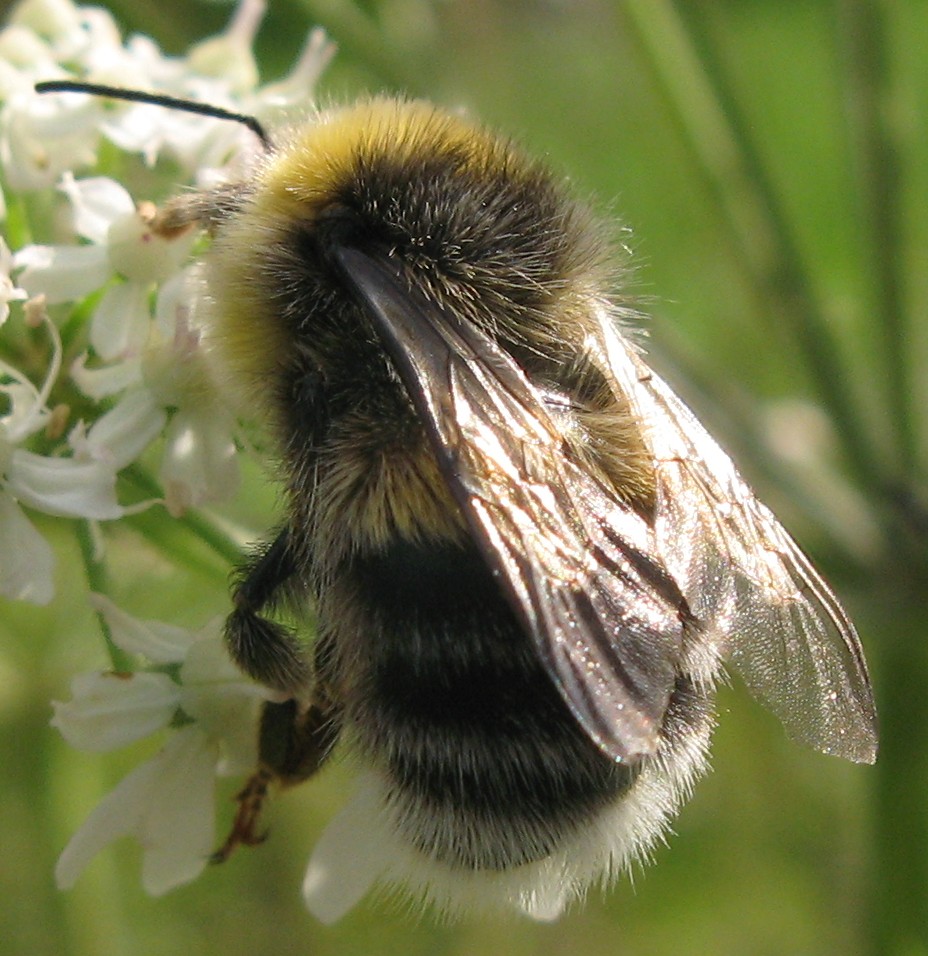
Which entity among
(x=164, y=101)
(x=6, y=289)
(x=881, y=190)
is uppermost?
(x=881, y=190)

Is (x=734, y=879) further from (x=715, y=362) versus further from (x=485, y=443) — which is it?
(x=485, y=443)

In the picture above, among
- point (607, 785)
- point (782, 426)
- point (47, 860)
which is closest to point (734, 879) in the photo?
point (782, 426)

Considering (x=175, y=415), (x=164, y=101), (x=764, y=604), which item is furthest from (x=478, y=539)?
(x=164, y=101)

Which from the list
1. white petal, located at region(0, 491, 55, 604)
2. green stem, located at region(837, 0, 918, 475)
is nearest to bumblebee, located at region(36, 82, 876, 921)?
white petal, located at region(0, 491, 55, 604)

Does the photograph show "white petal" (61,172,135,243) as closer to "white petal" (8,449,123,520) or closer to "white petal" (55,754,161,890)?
"white petal" (8,449,123,520)

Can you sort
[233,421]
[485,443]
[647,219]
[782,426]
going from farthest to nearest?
[647,219]
[782,426]
[233,421]
[485,443]

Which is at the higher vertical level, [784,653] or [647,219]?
[784,653]

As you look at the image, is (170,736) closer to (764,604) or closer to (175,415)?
(175,415)
